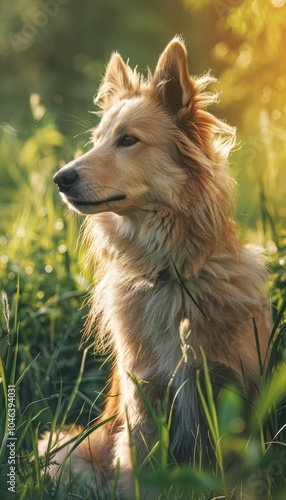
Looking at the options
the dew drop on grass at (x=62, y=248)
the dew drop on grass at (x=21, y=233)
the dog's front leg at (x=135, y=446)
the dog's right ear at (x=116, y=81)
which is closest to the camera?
the dog's front leg at (x=135, y=446)

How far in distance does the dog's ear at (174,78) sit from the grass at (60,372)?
1.16 m

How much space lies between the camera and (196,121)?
140 inches

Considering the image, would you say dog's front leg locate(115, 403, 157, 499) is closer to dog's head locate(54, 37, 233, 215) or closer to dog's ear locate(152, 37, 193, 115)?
dog's head locate(54, 37, 233, 215)

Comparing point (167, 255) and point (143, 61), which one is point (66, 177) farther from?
point (143, 61)

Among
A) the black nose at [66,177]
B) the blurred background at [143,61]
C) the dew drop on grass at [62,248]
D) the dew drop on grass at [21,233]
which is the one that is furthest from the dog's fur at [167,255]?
the dew drop on grass at [21,233]

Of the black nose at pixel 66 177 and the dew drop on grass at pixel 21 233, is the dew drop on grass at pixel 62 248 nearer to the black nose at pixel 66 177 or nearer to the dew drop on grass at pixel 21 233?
the dew drop on grass at pixel 21 233

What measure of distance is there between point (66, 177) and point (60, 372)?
0.94 m

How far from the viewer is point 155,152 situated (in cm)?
349

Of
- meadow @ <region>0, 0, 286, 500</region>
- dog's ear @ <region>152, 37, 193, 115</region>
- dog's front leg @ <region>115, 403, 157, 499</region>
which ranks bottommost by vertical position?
dog's front leg @ <region>115, 403, 157, 499</region>

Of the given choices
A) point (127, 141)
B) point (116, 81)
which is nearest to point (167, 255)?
point (127, 141)

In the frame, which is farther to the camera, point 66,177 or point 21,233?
point 21,233

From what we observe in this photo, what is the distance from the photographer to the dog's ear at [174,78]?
3.37m

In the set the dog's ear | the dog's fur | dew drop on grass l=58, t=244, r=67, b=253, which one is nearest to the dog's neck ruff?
the dog's fur

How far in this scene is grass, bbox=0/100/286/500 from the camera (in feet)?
8.44
